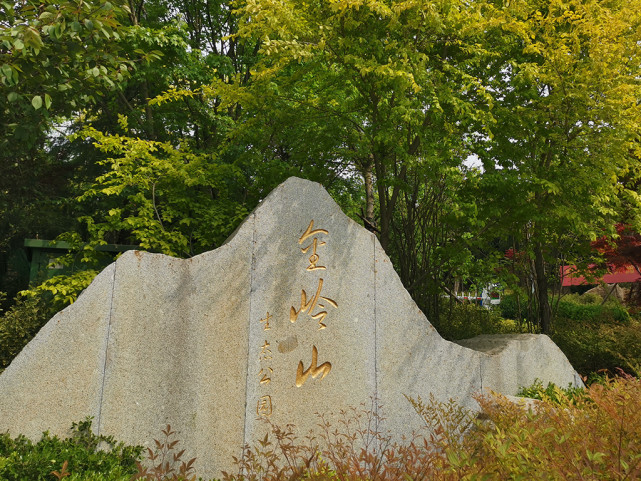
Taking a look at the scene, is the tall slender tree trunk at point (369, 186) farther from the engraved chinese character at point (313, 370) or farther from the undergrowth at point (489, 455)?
the undergrowth at point (489, 455)

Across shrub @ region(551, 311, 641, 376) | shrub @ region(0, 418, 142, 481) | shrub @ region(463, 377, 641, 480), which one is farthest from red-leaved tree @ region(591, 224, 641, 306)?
shrub @ region(0, 418, 142, 481)

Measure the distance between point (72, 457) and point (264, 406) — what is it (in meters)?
1.55

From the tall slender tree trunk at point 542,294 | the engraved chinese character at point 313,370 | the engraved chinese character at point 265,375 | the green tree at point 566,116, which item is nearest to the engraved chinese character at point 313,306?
the engraved chinese character at point 313,370

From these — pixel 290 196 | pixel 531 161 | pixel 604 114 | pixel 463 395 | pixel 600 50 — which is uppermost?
pixel 600 50

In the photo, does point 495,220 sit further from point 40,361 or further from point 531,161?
point 40,361

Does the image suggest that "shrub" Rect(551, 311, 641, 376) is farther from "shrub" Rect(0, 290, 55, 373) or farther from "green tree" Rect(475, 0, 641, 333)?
"shrub" Rect(0, 290, 55, 373)

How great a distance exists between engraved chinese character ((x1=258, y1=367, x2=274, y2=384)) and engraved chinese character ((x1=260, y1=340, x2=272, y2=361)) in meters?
0.10

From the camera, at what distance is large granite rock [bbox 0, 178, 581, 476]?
158 inches

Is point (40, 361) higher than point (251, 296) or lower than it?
lower

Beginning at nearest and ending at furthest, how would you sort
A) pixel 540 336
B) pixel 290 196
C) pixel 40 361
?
pixel 40 361 → pixel 290 196 → pixel 540 336

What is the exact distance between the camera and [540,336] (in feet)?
21.1

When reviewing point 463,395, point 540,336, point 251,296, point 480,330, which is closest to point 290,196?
point 251,296

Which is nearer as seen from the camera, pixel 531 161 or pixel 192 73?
pixel 531 161

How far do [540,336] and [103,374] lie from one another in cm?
515
